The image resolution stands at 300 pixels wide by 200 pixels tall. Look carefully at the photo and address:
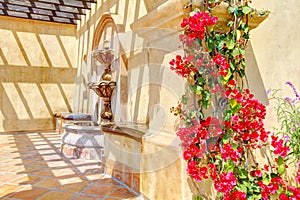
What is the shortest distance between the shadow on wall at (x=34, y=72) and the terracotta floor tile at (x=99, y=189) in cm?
575

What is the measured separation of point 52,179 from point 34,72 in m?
5.58

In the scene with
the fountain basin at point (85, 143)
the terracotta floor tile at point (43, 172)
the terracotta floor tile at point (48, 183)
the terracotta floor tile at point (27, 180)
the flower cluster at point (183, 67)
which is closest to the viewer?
the flower cluster at point (183, 67)

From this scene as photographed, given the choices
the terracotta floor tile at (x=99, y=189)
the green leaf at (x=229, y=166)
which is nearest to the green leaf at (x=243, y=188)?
the green leaf at (x=229, y=166)

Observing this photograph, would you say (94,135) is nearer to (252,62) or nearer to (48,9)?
(252,62)

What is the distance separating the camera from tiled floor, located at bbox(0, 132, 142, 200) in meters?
2.64

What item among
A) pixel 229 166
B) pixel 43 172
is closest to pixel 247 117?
pixel 229 166

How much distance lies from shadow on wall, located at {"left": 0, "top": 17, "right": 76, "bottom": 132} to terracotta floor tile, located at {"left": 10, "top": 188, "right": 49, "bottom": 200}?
5564 mm

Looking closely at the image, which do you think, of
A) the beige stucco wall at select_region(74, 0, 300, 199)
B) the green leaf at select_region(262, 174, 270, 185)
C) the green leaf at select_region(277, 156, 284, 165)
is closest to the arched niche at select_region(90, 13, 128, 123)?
the beige stucco wall at select_region(74, 0, 300, 199)

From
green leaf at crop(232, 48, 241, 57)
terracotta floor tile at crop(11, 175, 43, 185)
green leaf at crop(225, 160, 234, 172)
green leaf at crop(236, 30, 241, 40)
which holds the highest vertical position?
green leaf at crop(236, 30, 241, 40)

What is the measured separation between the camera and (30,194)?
2654 mm

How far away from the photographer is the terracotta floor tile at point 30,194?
2.57 metres

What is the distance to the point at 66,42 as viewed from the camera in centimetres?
828

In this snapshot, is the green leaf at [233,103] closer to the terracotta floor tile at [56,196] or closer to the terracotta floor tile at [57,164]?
the terracotta floor tile at [56,196]

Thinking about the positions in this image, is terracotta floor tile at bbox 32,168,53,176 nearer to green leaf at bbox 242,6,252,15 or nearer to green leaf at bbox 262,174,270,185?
green leaf at bbox 262,174,270,185
